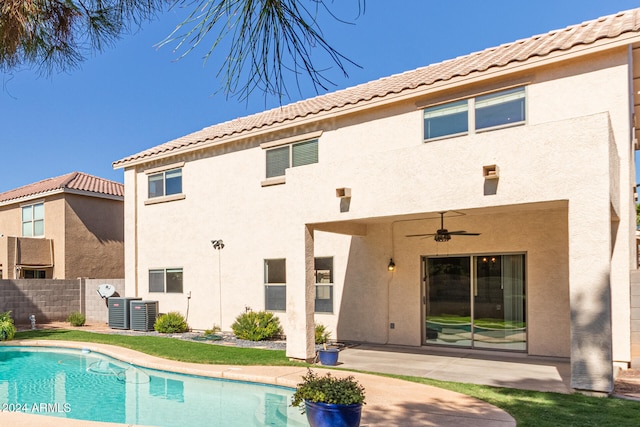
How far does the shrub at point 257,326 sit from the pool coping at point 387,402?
145 inches

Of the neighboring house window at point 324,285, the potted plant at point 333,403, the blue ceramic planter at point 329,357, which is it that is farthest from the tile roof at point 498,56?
the potted plant at point 333,403

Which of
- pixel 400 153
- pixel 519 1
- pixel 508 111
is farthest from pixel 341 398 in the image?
pixel 508 111

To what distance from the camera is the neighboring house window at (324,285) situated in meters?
15.3

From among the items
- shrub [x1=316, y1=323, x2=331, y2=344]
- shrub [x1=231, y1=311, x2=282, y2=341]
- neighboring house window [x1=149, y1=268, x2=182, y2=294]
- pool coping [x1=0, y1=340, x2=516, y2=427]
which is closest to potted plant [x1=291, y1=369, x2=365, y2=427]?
pool coping [x1=0, y1=340, x2=516, y2=427]

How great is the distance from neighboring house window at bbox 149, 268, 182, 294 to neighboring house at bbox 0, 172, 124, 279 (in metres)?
6.80

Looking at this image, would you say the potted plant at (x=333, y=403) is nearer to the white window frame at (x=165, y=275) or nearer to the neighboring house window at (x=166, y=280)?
the white window frame at (x=165, y=275)

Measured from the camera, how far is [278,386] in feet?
32.2

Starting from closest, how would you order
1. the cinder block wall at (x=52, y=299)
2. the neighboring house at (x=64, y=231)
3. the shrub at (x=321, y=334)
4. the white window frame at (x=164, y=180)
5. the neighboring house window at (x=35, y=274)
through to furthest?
the shrub at (x=321, y=334) → the white window frame at (x=164, y=180) → the cinder block wall at (x=52, y=299) → the neighboring house at (x=64, y=231) → the neighboring house window at (x=35, y=274)

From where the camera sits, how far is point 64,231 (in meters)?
24.2

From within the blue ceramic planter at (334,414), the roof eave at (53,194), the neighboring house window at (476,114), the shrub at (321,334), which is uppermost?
the neighboring house window at (476,114)

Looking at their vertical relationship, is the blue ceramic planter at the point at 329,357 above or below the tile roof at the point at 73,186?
below

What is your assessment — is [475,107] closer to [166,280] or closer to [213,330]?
[213,330]

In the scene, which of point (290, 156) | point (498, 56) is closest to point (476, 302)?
point (498, 56)

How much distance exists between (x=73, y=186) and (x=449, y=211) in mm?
21280
